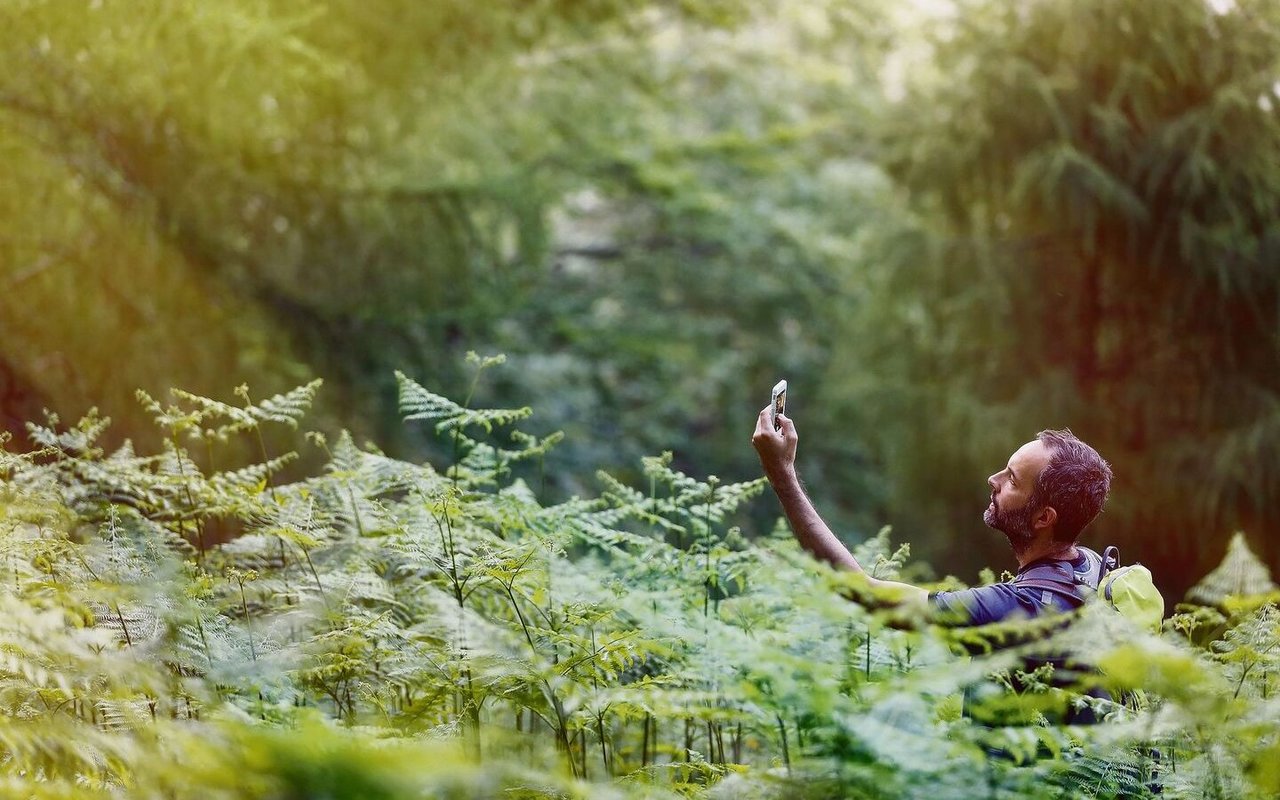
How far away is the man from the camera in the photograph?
2590 millimetres

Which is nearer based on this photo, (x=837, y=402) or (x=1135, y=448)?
(x=1135, y=448)

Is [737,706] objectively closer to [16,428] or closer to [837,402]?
[16,428]

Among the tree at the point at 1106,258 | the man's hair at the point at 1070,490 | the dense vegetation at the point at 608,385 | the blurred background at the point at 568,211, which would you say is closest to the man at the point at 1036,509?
the man's hair at the point at 1070,490

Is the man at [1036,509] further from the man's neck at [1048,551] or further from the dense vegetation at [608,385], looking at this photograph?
the dense vegetation at [608,385]

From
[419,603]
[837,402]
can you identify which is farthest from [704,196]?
[419,603]

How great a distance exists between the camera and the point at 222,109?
7.91 meters

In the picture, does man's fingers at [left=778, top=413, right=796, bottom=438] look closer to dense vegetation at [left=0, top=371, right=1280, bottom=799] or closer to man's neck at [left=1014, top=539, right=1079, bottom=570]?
dense vegetation at [left=0, top=371, right=1280, bottom=799]

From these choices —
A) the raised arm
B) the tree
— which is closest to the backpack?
the raised arm

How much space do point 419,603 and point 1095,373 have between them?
26.2ft

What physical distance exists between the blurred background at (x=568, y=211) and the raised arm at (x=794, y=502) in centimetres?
573

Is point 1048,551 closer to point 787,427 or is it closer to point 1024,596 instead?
point 1024,596

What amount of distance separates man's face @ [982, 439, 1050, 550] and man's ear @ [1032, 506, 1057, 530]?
0.01 meters

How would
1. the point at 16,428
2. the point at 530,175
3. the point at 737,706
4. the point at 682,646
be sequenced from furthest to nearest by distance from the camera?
the point at 530,175
the point at 16,428
the point at 682,646
the point at 737,706

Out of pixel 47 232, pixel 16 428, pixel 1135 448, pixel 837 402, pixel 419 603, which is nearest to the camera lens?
pixel 419 603
